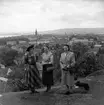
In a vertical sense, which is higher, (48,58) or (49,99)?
(48,58)

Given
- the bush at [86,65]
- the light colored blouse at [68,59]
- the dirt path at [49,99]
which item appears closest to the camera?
the dirt path at [49,99]

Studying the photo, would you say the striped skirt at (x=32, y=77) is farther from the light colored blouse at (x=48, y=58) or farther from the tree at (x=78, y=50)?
the tree at (x=78, y=50)

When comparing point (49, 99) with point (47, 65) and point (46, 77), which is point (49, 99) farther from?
point (47, 65)

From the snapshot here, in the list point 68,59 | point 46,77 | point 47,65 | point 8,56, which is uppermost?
point 68,59

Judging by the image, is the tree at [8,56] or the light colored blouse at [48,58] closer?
the light colored blouse at [48,58]

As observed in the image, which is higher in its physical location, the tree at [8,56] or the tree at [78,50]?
the tree at [78,50]

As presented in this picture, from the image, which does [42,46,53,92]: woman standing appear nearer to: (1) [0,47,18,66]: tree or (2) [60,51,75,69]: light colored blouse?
(2) [60,51,75,69]: light colored blouse

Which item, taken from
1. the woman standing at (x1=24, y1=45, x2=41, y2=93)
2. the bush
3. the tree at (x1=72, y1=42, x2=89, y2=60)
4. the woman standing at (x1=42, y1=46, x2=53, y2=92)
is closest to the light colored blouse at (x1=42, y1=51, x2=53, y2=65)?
the woman standing at (x1=42, y1=46, x2=53, y2=92)

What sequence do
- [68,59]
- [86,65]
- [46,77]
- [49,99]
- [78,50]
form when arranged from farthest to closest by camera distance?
[78,50] < [86,65] < [46,77] < [68,59] < [49,99]

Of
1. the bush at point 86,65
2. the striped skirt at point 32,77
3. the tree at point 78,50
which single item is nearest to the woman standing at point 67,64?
Result: the striped skirt at point 32,77

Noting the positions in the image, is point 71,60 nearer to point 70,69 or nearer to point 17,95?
point 70,69

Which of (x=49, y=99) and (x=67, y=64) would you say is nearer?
(x=49, y=99)

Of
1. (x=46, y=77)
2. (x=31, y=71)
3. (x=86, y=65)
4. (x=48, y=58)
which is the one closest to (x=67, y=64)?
(x=48, y=58)

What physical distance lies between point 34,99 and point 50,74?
3.17 ft
